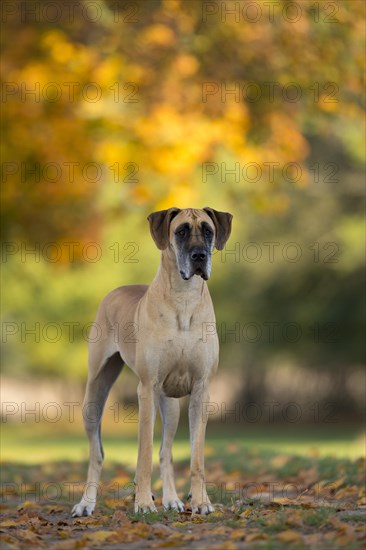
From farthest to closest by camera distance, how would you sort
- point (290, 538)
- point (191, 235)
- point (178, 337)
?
point (178, 337) → point (191, 235) → point (290, 538)

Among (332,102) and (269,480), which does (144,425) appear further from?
(332,102)

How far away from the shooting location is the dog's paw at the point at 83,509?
8359 mm

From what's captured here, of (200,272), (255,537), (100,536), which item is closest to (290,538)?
(255,537)

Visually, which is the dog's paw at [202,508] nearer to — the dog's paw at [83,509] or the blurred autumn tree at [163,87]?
the dog's paw at [83,509]

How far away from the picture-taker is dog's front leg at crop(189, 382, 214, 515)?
771 cm

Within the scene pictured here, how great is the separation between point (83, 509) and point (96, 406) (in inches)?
35.0

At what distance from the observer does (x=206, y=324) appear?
7844 mm

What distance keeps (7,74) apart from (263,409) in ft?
87.2

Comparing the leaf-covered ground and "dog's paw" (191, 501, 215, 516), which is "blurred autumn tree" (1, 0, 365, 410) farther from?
"dog's paw" (191, 501, 215, 516)

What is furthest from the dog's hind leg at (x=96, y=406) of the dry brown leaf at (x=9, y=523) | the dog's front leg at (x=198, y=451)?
the dog's front leg at (x=198, y=451)

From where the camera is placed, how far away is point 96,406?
881 cm

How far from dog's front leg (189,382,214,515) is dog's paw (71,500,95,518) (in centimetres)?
106

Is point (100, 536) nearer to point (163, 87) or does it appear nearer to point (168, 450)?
point (168, 450)

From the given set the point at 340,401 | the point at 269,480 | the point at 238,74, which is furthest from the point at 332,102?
the point at 340,401
